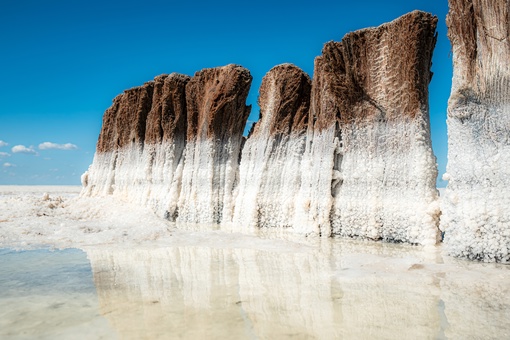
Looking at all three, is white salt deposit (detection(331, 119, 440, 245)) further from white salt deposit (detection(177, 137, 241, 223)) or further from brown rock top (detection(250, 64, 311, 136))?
white salt deposit (detection(177, 137, 241, 223))

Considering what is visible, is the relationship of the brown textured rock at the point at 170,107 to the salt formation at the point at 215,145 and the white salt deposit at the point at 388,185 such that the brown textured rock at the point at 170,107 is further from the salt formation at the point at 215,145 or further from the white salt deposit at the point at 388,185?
the white salt deposit at the point at 388,185

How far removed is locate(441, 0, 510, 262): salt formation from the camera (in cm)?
609

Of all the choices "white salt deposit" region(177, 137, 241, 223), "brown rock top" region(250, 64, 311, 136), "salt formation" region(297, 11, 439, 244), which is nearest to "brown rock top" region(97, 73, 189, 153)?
"white salt deposit" region(177, 137, 241, 223)

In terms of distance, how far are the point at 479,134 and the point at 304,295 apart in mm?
3902

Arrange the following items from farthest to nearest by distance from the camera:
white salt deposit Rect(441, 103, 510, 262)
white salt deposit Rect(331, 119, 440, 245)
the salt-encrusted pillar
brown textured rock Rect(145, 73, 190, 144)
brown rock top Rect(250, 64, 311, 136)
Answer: brown textured rock Rect(145, 73, 190, 144)
brown rock top Rect(250, 64, 311, 136)
the salt-encrusted pillar
white salt deposit Rect(331, 119, 440, 245)
white salt deposit Rect(441, 103, 510, 262)

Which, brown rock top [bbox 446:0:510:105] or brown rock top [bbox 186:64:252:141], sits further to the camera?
brown rock top [bbox 186:64:252:141]

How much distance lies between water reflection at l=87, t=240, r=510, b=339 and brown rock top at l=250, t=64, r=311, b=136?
5082 mm

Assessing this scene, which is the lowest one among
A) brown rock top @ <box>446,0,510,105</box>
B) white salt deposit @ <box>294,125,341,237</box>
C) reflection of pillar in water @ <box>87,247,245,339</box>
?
reflection of pillar in water @ <box>87,247,245,339</box>

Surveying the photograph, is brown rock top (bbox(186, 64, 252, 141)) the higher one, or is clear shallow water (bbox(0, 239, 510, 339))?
brown rock top (bbox(186, 64, 252, 141))

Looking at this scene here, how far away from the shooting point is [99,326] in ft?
12.4

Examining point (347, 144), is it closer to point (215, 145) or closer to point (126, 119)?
point (215, 145)

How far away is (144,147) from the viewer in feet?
52.2

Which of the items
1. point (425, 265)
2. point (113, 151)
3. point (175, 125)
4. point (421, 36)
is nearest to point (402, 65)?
point (421, 36)

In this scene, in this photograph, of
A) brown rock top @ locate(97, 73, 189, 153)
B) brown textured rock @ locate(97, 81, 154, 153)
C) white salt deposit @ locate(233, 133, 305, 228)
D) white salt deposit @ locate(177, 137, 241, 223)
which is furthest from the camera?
brown textured rock @ locate(97, 81, 154, 153)
